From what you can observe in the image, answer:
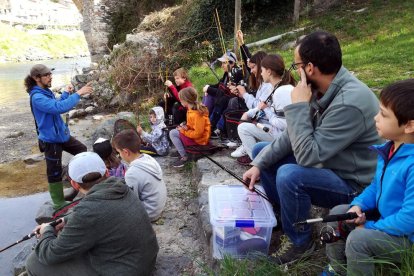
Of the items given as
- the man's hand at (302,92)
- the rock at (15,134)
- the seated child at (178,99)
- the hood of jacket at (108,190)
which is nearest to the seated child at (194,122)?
the seated child at (178,99)

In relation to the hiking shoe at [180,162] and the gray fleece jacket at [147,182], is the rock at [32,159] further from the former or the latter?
the gray fleece jacket at [147,182]

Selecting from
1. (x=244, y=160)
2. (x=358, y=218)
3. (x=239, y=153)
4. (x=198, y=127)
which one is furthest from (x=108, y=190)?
(x=198, y=127)

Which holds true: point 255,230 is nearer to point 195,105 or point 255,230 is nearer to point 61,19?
point 195,105

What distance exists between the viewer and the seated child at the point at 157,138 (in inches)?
208

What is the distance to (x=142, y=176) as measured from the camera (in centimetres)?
333

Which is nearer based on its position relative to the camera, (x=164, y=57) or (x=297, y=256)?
(x=297, y=256)

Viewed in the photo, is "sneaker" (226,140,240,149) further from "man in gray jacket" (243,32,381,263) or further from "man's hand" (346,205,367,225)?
"man's hand" (346,205,367,225)

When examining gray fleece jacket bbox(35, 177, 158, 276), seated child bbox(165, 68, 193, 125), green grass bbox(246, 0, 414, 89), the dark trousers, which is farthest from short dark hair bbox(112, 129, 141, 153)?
green grass bbox(246, 0, 414, 89)

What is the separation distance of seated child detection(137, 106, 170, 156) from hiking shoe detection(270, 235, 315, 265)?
324cm

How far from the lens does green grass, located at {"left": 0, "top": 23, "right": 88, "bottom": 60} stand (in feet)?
129

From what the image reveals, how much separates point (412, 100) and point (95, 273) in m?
2.03

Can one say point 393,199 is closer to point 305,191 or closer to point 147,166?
point 305,191

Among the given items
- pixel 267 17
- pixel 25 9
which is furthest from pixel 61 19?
pixel 267 17

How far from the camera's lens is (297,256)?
2270 millimetres
